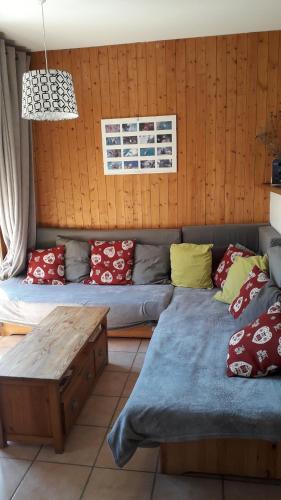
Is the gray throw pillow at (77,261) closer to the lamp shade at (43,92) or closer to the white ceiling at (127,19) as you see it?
the lamp shade at (43,92)

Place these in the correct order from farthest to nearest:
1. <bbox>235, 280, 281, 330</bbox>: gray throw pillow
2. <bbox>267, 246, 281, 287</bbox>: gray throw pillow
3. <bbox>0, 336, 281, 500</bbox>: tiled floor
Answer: <bbox>267, 246, 281, 287</bbox>: gray throw pillow < <bbox>235, 280, 281, 330</bbox>: gray throw pillow < <bbox>0, 336, 281, 500</bbox>: tiled floor

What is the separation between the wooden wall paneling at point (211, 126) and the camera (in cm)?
339

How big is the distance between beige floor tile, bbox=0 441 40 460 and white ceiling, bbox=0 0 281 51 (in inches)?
109

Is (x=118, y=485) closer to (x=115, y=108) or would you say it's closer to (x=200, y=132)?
(x=200, y=132)

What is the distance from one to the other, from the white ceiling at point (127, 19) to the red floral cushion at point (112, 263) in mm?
1826

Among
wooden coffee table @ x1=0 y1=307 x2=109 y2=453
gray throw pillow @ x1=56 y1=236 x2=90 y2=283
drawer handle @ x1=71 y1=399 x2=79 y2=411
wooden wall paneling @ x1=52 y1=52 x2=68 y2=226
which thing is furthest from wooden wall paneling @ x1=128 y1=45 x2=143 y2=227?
drawer handle @ x1=71 y1=399 x2=79 y2=411

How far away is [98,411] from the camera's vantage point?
2305 millimetres

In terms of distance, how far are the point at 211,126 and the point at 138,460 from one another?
9.27ft

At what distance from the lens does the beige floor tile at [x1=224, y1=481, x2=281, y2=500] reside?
66.1 inches

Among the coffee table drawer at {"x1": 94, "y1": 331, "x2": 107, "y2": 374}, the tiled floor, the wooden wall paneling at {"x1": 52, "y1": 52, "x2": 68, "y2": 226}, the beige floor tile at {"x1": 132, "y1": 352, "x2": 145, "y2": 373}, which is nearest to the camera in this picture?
the tiled floor

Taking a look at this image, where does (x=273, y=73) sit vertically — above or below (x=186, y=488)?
above

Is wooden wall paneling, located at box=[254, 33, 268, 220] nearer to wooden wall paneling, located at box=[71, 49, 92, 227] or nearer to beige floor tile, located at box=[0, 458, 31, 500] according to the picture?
wooden wall paneling, located at box=[71, 49, 92, 227]

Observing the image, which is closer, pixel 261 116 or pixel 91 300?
pixel 91 300

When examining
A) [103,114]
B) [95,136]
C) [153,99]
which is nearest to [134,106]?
[153,99]
